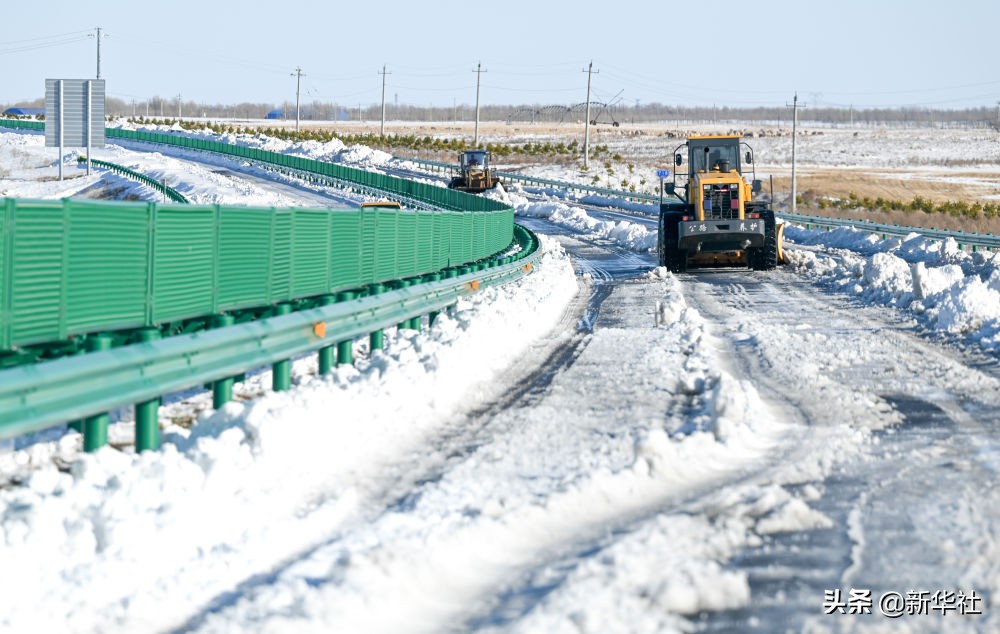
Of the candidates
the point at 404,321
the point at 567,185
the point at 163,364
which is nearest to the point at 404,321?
the point at 404,321

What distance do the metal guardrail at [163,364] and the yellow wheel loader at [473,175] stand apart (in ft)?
213

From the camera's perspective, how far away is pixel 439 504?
825 cm

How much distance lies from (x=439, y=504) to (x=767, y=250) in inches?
1033

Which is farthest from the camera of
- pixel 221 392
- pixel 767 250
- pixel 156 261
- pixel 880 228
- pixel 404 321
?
pixel 880 228

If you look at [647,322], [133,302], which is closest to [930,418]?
[133,302]

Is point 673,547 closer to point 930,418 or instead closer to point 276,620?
point 276,620

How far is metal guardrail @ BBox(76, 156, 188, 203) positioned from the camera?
57.2 meters

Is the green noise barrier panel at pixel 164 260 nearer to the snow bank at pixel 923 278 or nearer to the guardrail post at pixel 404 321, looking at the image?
the guardrail post at pixel 404 321

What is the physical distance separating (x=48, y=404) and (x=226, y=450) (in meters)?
1.43

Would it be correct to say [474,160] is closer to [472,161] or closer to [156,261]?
[472,161]

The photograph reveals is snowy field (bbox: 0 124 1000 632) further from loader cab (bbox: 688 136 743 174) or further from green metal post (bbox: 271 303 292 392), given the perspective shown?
loader cab (bbox: 688 136 743 174)

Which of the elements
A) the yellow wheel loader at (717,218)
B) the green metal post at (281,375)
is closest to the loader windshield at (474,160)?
the yellow wheel loader at (717,218)

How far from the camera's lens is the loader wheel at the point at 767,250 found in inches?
1302

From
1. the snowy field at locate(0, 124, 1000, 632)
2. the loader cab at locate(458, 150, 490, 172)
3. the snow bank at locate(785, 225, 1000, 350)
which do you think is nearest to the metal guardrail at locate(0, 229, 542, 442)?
the snowy field at locate(0, 124, 1000, 632)
